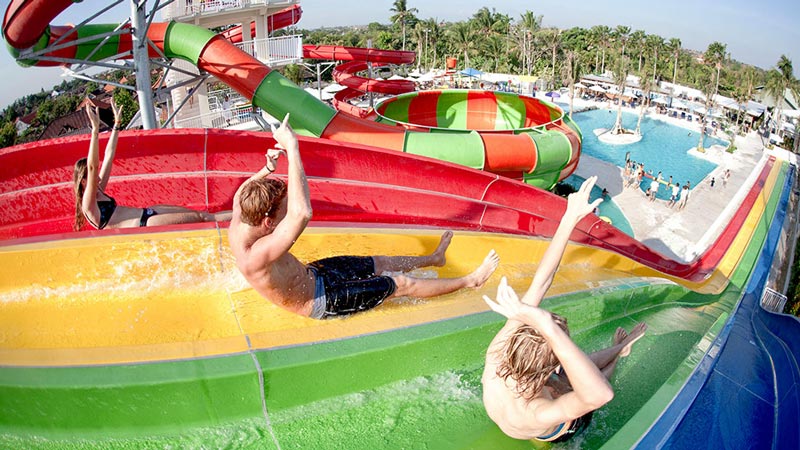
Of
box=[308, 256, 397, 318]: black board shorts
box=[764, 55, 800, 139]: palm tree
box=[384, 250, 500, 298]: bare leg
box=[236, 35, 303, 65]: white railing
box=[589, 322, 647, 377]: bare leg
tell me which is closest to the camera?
box=[589, 322, 647, 377]: bare leg

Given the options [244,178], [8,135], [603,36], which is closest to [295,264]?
[244,178]

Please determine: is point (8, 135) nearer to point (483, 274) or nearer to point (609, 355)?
point (483, 274)

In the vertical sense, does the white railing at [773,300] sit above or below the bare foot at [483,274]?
below

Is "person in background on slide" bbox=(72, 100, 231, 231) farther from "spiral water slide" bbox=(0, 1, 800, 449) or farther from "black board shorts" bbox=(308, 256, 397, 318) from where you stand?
"black board shorts" bbox=(308, 256, 397, 318)

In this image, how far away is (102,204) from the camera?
3057 mm

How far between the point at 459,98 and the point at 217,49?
8003mm

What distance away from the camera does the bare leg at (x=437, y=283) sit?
2.72 meters

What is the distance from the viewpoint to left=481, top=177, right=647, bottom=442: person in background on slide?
61.5 inches

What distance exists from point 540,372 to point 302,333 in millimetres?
1120

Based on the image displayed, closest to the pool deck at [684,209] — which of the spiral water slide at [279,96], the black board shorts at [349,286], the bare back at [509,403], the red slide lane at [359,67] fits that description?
the spiral water slide at [279,96]

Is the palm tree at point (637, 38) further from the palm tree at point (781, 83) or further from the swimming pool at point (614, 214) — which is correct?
the swimming pool at point (614, 214)

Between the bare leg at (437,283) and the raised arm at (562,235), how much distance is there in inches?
29.6

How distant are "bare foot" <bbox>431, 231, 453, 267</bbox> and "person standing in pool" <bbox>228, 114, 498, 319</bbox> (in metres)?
0.10

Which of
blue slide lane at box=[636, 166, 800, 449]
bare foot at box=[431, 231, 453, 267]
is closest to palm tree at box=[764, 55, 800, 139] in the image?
blue slide lane at box=[636, 166, 800, 449]
